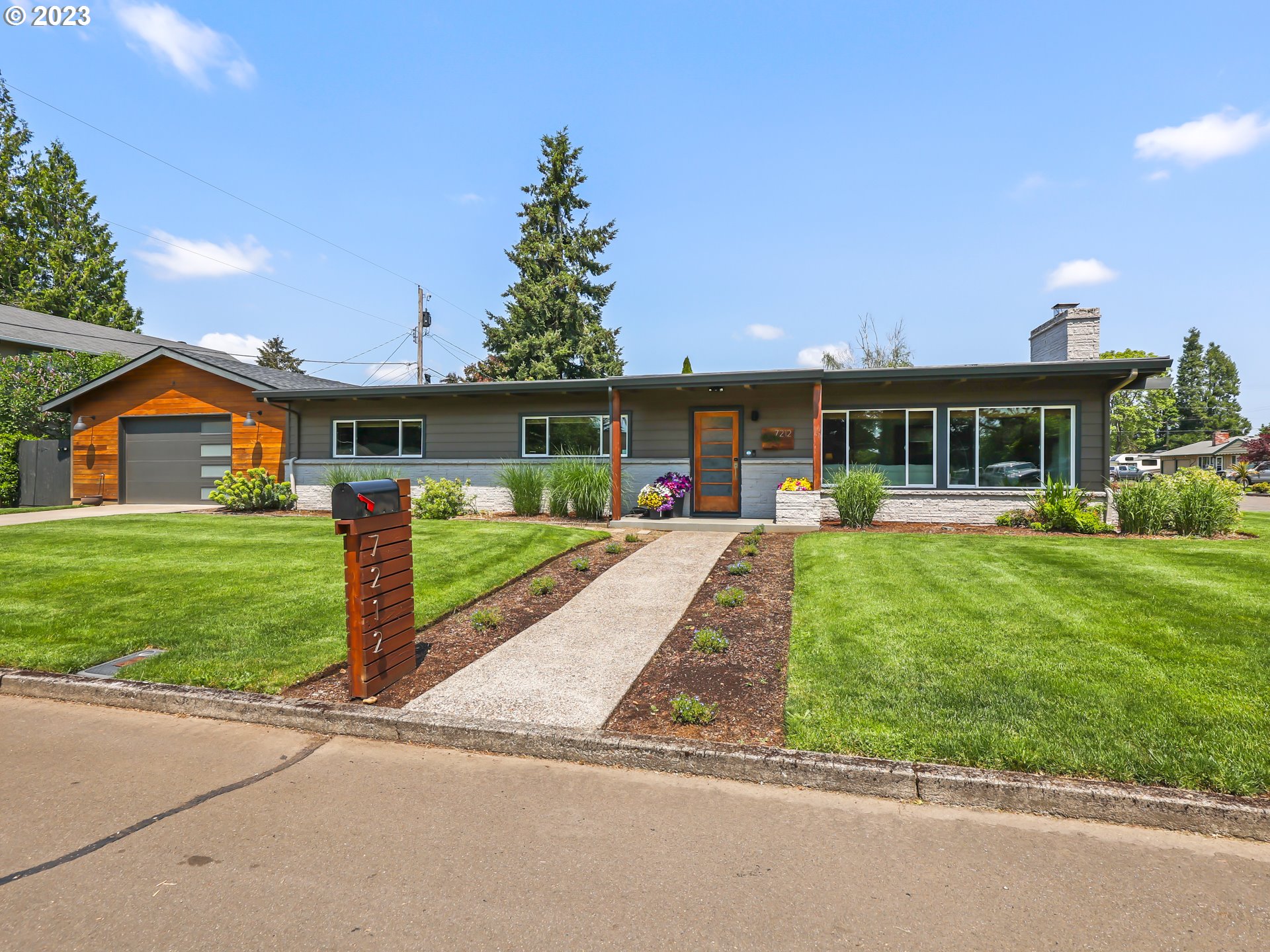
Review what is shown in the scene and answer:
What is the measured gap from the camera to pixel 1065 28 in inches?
371

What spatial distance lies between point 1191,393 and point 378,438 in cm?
8960

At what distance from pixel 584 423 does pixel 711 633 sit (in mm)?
9898

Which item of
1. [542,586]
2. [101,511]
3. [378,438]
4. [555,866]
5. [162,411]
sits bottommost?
[555,866]

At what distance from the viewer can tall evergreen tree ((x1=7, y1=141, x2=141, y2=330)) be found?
3450cm

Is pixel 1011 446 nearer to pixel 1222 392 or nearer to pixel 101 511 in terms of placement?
pixel 101 511

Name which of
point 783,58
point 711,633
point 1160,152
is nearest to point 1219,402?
point 1160,152

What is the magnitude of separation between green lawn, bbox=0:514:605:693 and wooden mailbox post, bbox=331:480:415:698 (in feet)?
2.07

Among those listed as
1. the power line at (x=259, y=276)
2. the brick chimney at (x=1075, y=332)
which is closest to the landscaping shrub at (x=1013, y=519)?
the brick chimney at (x=1075, y=332)

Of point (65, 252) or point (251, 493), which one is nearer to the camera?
point (251, 493)

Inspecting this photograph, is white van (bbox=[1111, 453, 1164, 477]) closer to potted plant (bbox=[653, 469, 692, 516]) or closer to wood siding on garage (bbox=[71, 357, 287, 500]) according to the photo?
potted plant (bbox=[653, 469, 692, 516])

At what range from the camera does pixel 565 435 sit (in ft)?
48.9

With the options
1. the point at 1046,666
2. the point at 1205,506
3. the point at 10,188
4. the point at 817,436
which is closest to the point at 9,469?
the point at 817,436

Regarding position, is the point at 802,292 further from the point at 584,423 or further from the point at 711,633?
the point at 711,633

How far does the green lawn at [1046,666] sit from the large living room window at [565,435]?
762 cm
